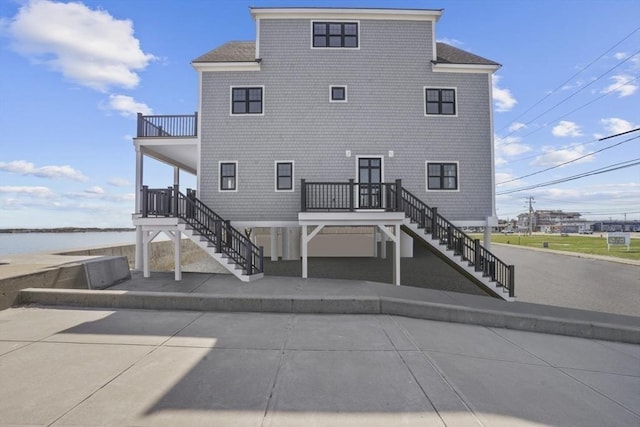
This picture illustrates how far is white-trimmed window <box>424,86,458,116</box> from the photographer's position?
12.6 metres

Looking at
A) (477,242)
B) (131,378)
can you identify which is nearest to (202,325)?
(131,378)

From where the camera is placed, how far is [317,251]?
917 inches

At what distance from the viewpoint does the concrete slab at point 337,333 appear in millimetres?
5234

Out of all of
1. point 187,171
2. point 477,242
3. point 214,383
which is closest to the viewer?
point 214,383

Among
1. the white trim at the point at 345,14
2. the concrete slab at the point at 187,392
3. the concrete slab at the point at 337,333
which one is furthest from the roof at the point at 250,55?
the concrete slab at the point at 187,392

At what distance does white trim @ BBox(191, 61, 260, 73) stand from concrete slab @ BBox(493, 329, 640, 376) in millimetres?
11457

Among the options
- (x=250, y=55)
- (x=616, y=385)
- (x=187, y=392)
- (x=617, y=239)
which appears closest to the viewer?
(x=187, y=392)

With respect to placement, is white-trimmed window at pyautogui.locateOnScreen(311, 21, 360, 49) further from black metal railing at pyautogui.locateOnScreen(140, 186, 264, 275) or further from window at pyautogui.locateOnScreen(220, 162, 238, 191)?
black metal railing at pyautogui.locateOnScreen(140, 186, 264, 275)

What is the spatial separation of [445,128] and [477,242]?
4629 millimetres

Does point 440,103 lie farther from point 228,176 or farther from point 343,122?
point 228,176

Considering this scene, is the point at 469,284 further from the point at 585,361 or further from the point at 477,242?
the point at 585,361

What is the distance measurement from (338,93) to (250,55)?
3.86 metres

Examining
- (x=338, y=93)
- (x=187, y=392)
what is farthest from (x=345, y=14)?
(x=187, y=392)

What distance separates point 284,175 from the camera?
12.4m
